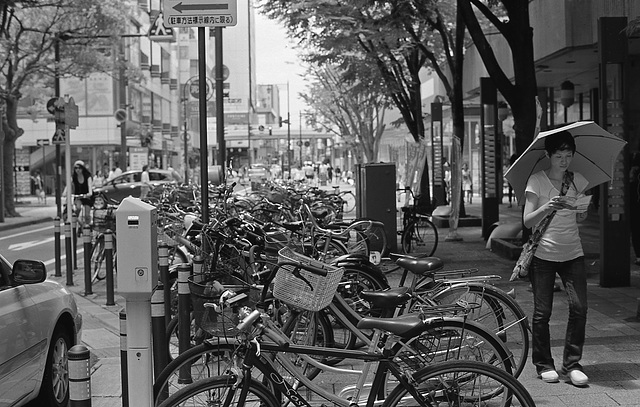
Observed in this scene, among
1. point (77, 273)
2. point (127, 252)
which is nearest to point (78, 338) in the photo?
point (127, 252)

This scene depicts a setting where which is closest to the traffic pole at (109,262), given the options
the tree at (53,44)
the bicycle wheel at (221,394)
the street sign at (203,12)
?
the street sign at (203,12)

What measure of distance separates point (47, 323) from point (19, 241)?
16.3 meters

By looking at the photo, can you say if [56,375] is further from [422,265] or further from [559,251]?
[559,251]

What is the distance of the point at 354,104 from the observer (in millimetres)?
39062

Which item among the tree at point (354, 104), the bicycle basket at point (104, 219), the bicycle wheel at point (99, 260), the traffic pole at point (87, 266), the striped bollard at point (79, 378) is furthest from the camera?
the tree at point (354, 104)

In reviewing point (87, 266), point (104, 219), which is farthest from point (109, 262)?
point (104, 219)

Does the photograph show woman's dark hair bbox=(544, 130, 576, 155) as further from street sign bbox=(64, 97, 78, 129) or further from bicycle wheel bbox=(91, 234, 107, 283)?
street sign bbox=(64, 97, 78, 129)

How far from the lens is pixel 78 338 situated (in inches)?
247

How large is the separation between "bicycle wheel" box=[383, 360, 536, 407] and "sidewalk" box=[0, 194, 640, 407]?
1.69 m

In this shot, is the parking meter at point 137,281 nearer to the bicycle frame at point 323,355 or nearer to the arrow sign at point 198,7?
the bicycle frame at point 323,355

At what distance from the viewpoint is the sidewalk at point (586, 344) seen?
19.8 ft

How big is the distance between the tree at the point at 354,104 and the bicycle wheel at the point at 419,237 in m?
10.6

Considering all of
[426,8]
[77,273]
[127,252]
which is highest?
[426,8]

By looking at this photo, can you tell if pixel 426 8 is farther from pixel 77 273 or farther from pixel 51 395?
pixel 51 395
